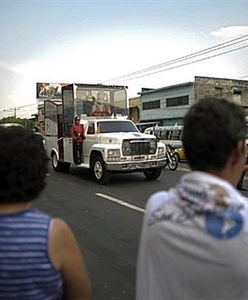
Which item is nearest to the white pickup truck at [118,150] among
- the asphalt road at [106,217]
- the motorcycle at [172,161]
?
the asphalt road at [106,217]

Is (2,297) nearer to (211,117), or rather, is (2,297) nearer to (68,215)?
(211,117)

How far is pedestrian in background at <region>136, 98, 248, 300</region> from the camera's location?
64.9 inches

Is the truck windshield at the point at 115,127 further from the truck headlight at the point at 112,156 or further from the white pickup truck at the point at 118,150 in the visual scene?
the truck headlight at the point at 112,156

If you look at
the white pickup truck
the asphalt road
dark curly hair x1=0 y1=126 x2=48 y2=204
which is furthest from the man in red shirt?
dark curly hair x1=0 y1=126 x2=48 y2=204

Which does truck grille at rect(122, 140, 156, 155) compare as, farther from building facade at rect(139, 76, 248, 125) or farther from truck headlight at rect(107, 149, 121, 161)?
building facade at rect(139, 76, 248, 125)

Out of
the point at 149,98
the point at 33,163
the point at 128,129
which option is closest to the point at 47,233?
the point at 33,163

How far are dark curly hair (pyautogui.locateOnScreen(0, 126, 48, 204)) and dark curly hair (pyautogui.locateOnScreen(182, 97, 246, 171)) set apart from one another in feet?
2.14

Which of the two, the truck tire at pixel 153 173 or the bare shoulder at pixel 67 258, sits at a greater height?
the bare shoulder at pixel 67 258

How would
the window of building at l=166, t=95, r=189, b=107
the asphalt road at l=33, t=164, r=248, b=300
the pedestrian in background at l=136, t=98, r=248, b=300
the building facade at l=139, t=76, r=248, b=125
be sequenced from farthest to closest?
the window of building at l=166, t=95, r=189, b=107, the building facade at l=139, t=76, r=248, b=125, the asphalt road at l=33, t=164, r=248, b=300, the pedestrian in background at l=136, t=98, r=248, b=300

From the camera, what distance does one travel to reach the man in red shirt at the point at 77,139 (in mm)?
16125

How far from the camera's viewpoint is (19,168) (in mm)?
1997

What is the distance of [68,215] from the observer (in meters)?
9.39

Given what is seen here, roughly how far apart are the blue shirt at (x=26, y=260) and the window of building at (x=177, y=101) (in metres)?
53.2

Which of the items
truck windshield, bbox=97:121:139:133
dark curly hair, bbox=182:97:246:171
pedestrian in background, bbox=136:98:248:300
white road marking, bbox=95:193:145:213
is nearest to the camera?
pedestrian in background, bbox=136:98:248:300
